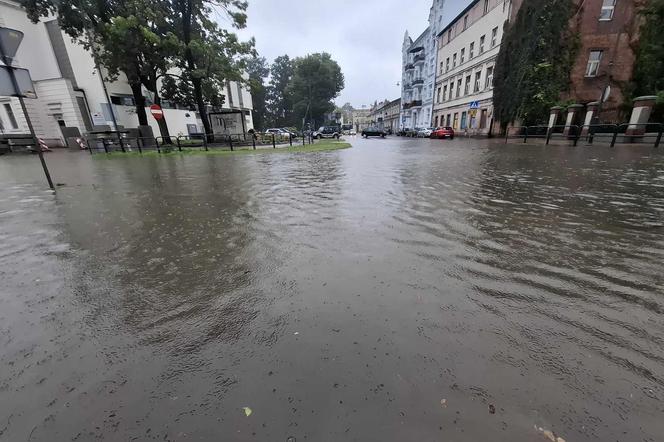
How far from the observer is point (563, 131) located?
21.8m

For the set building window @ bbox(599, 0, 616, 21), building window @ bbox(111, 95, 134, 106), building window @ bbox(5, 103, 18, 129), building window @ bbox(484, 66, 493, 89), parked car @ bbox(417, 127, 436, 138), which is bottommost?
parked car @ bbox(417, 127, 436, 138)

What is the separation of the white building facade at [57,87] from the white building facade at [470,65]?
24.5m

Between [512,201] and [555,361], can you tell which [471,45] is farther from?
[555,361]

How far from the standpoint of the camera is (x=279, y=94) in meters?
77.0

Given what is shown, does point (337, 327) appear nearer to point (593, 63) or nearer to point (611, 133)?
point (611, 133)

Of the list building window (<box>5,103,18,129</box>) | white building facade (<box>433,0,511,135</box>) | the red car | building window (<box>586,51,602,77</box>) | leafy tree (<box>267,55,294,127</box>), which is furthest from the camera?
leafy tree (<box>267,55,294,127</box>)

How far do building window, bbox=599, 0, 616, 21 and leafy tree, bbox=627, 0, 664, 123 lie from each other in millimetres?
2034

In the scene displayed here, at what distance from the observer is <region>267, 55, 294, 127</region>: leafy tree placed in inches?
2997

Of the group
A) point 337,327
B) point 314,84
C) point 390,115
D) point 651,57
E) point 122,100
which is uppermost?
point 314,84

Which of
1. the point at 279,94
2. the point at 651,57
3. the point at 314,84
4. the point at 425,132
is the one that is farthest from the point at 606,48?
the point at 279,94

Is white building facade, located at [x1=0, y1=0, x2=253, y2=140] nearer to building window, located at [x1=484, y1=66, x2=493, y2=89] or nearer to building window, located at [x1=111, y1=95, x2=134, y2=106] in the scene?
building window, located at [x1=111, y1=95, x2=134, y2=106]

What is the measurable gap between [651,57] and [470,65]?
16.0m

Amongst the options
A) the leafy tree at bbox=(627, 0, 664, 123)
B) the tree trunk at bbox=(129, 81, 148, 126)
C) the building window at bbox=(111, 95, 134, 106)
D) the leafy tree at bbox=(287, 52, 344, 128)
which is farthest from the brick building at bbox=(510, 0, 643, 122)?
the leafy tree at bbox=(287, 52, 344, 128)

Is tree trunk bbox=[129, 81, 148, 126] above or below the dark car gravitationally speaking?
above
